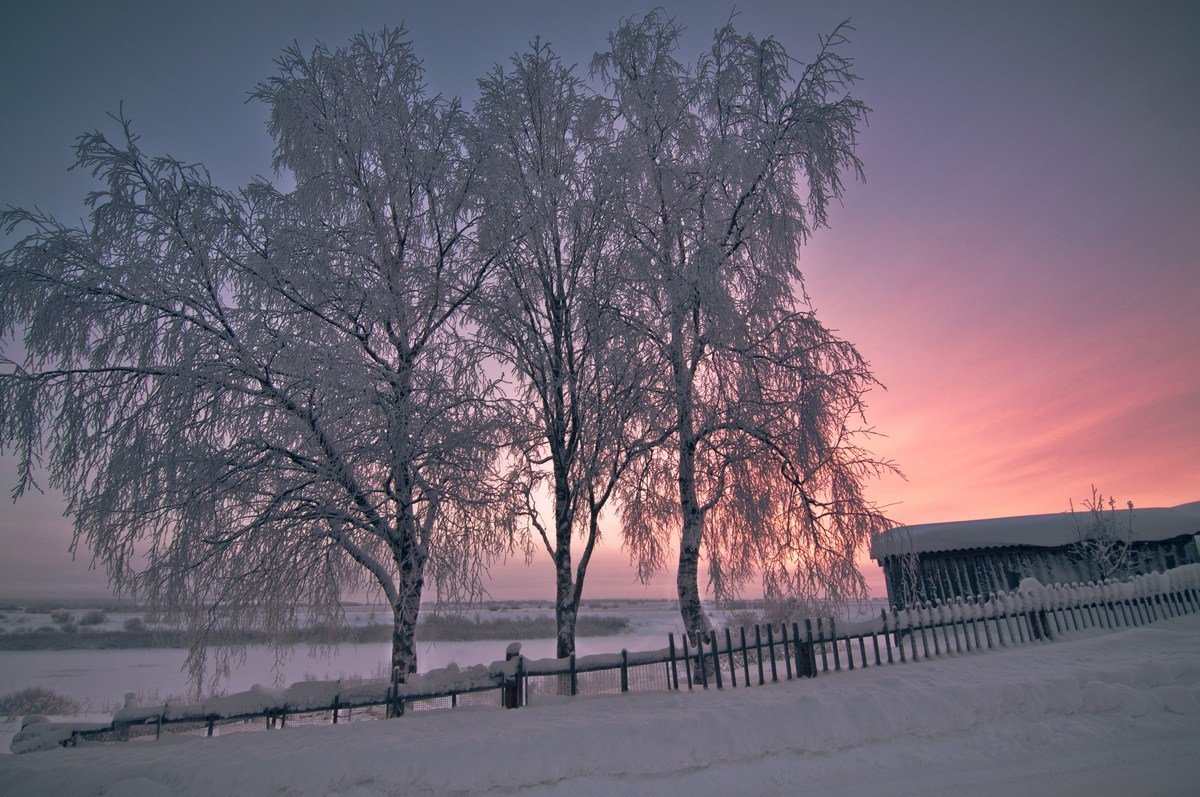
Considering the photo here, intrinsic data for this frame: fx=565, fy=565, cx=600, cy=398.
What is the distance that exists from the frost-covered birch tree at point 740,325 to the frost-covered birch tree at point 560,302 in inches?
28.3

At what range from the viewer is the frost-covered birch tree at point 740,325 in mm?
10492

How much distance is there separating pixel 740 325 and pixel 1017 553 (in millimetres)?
15638

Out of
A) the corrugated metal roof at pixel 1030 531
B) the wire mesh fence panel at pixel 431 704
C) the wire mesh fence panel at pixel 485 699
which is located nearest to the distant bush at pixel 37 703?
the wire mesh fence panel at pixel 431 704

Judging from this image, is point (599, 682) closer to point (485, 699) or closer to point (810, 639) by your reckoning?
point (485, 699)

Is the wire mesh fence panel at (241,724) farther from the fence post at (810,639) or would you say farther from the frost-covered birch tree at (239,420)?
the fence post at (810,639)

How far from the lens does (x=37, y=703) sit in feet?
51.1

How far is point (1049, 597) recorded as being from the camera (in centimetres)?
1251

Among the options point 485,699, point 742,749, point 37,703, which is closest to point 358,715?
point 485,699

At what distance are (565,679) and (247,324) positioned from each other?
313 inches

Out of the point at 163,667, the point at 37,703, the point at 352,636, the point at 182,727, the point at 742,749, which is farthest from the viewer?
the point at 352,636

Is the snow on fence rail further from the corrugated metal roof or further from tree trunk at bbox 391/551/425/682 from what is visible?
the corrugated metal roof

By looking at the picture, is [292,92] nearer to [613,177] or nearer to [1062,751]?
[613,177]

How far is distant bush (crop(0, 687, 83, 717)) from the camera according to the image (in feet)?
49.3

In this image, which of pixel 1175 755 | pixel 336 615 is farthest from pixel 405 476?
pixel 1175 755
